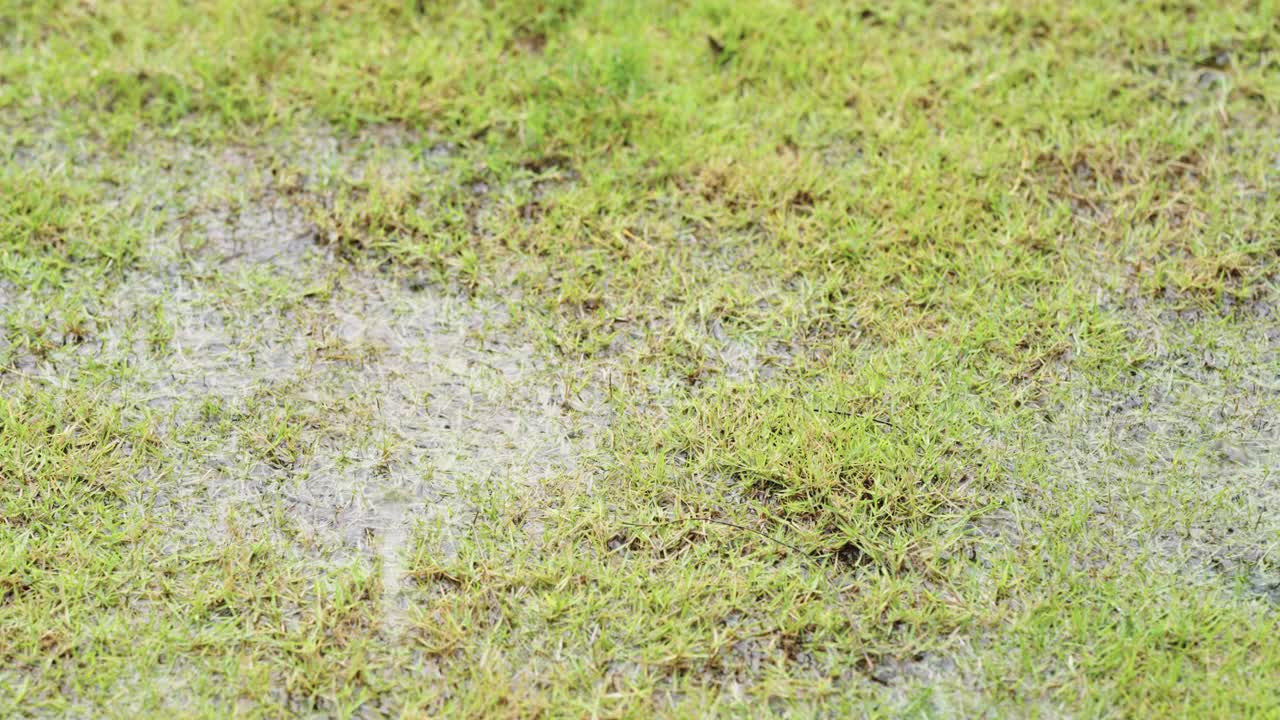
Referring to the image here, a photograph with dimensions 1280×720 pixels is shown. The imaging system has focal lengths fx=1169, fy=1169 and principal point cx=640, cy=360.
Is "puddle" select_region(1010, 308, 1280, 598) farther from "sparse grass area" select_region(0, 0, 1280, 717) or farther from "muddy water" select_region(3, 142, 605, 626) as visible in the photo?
"muddy water" select_region(3, 142, 605, 626)

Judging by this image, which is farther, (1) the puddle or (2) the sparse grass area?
(1) the puddle

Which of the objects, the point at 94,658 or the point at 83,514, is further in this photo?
the point at 83,514

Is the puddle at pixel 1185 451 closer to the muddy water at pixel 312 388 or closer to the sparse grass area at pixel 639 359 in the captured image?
the sparse grass area at pixel 639 359

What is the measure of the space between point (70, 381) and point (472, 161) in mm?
1289

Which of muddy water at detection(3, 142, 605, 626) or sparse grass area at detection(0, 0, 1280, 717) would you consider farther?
muddy water at detection(3, 142, 605, 626)

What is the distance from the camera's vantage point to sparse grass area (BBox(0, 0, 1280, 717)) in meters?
2.48

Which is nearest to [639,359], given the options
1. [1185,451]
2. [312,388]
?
[312,388]

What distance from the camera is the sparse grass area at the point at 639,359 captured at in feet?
8.13

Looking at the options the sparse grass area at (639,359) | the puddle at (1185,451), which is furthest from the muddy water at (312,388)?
the puddle at (1185,451)

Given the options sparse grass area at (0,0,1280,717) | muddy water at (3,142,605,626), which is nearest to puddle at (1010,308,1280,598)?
sparse grass area at (0,0,1280,717)

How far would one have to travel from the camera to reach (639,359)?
3.05 meters

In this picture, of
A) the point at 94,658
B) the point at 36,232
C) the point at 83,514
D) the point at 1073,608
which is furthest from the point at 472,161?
the point at 1073,608

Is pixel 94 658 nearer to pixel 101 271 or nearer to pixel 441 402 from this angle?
pixel 441 402

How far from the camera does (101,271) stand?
10.6ft
